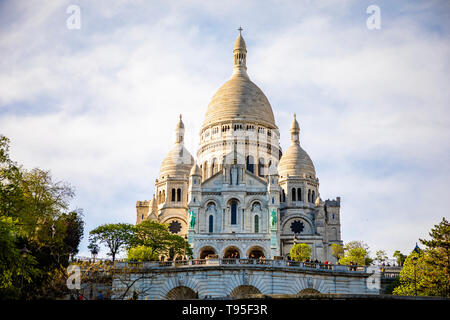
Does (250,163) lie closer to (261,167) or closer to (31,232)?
(261,167)

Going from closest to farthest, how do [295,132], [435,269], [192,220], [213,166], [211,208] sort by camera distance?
[435,269]
[192,220]
[211,208]
[295,132]
[213,166]

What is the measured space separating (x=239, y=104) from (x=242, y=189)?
22243 mm

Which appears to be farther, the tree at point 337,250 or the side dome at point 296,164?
the side dome at point 296,164

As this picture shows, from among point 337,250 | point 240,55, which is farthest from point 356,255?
point 240,55

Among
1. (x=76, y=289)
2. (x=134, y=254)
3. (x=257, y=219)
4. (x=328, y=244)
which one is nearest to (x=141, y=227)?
(x=134, y=254)

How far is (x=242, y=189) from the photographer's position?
275 ft

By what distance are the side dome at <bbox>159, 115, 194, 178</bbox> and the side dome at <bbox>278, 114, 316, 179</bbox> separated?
14485mm

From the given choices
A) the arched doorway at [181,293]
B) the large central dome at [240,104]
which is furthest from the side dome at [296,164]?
the arched doorway at [181,293]

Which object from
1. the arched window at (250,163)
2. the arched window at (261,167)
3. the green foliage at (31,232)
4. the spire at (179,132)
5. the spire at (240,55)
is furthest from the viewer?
the spire at (240,55)

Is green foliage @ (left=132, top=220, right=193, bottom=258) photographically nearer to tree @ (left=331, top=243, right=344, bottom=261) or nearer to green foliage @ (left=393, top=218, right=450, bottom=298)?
tree @ (left=331, top=243, right=344, bottom=261)

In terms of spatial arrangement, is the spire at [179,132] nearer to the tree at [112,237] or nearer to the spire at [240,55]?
the spire at [240,55]

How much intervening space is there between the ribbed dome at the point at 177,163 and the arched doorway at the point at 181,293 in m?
51.9

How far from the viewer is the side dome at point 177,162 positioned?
315 ft

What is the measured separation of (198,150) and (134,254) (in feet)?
159
